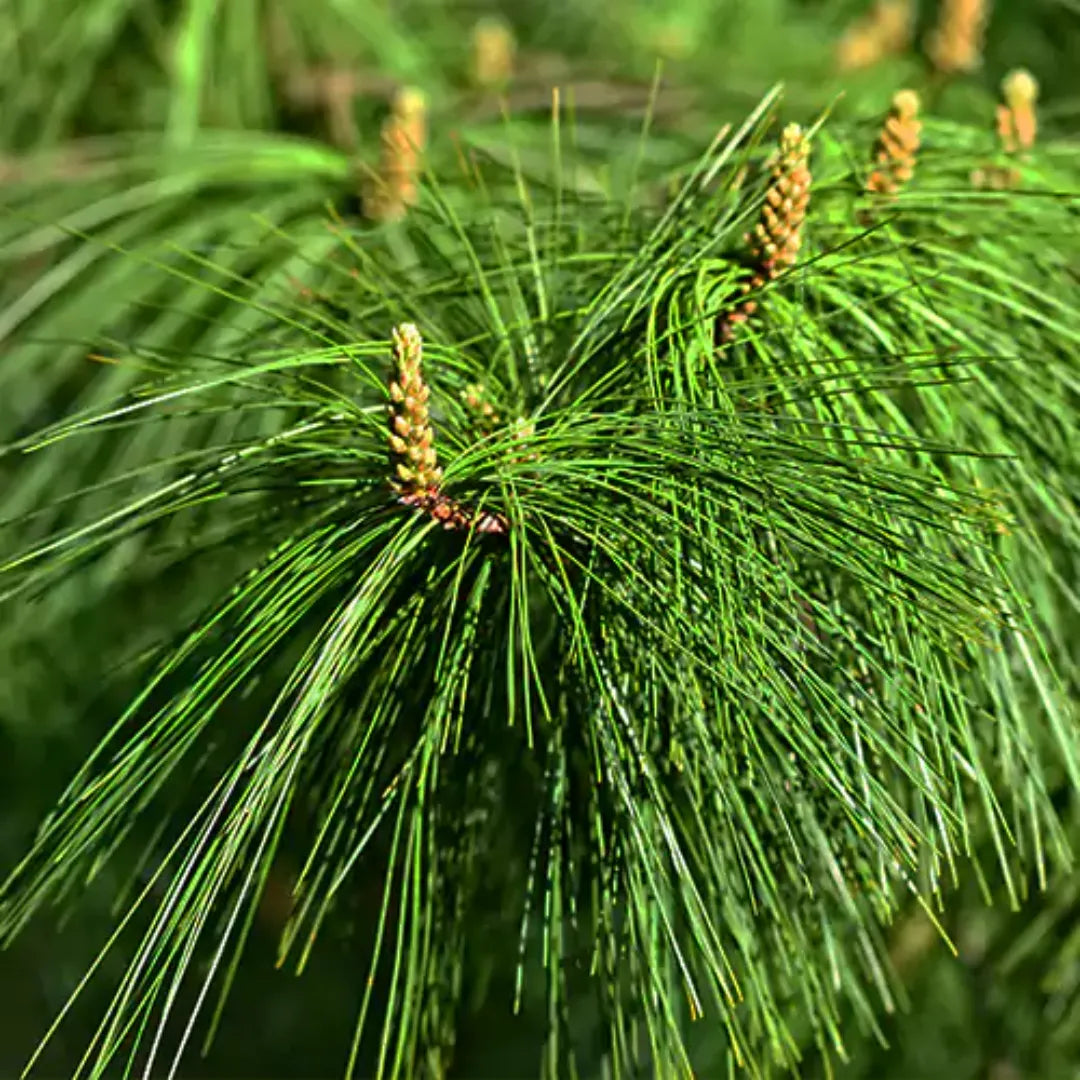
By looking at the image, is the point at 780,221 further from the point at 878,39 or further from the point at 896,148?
the point at 878,39

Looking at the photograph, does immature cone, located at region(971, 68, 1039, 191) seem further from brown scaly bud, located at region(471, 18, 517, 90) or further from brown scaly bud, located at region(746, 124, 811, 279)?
brown scaly bud, located at region(471, 18, 517, 90)

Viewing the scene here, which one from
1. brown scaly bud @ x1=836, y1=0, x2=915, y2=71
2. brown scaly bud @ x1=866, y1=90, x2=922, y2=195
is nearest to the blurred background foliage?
brown scaly bud @ x1=836, y1=0, x2=915, y2=71

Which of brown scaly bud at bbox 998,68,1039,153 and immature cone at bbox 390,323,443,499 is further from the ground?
brown scaly bud at bbox 998,68,1039,153

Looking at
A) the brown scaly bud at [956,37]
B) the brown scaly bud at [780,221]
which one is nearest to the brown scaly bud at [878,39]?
the brown scaly bud at [956,37]

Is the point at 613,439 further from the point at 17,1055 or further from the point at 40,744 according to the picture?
the point at 17,1055

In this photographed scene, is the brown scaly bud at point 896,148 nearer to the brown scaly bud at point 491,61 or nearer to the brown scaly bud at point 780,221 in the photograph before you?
the brown scaly bud at point 780,221

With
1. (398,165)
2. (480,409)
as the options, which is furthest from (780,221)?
(398,165)
